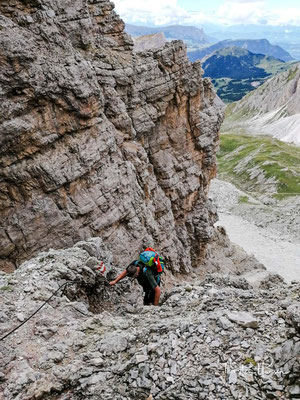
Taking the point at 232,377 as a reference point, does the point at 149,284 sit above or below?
below

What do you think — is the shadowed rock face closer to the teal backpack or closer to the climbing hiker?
the climbing hiker

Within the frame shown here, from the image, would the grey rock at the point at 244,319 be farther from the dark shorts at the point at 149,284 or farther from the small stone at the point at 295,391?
the dark shorts at the point at 149,284

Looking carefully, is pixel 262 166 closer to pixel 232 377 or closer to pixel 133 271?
pixel 133 271

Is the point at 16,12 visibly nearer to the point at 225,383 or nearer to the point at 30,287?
the point at 30,287

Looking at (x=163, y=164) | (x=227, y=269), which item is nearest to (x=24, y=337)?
(x=163, y=164)

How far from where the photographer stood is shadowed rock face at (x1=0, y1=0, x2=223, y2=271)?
21.3m

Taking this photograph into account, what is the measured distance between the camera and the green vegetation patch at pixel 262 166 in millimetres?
109625

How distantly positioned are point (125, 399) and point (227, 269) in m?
38.2

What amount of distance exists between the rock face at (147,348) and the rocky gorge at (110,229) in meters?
0.05

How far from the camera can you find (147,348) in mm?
12273

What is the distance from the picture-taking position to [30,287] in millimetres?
16172

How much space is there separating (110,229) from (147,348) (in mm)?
15177

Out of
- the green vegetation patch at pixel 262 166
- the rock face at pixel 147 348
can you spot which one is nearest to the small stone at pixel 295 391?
the rock face at pixel 147 348

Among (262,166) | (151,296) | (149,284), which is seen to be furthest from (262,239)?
(149,284)
